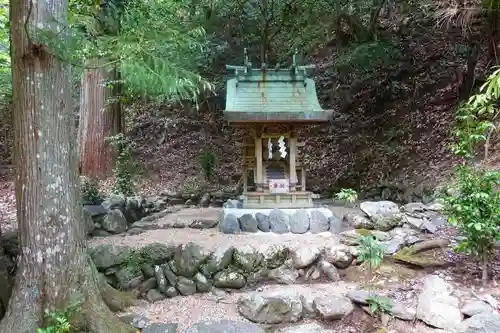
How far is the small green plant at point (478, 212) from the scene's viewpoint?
3900 millimetres

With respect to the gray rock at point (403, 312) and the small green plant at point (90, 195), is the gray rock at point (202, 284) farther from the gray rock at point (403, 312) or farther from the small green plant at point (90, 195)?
the small green plant at point (90, 195)

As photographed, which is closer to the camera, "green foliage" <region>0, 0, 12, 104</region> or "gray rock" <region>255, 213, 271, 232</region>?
"gray rock" <region>255, 213, 271, 232</region>

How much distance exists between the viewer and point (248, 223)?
18.4 feet

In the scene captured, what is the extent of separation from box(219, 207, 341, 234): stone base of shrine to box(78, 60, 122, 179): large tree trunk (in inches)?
187

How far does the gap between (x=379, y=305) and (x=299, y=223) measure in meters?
1.89

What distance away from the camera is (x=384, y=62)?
1056cm

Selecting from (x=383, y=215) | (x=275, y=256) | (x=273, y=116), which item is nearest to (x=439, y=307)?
(x=275, y=256)

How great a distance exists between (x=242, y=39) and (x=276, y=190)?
609cm

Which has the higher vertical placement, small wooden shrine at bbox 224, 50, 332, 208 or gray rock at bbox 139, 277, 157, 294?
small wooden shrine at bbox 224, 50, 332, 208

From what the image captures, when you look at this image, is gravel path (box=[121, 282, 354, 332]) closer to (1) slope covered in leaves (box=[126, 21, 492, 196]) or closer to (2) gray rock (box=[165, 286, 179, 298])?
(2) gray rock (box=[165, 286, 179, 298])

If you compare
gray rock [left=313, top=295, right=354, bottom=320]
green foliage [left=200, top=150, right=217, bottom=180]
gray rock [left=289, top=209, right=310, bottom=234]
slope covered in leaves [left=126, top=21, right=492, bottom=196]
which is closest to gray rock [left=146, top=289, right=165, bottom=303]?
gray rock [left=313, top=295, right=354, bottom=320]

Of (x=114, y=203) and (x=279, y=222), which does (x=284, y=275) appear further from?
(x=114, y=203)

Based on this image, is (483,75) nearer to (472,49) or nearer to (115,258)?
(472,49)

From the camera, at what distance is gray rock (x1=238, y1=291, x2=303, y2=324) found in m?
3.97
